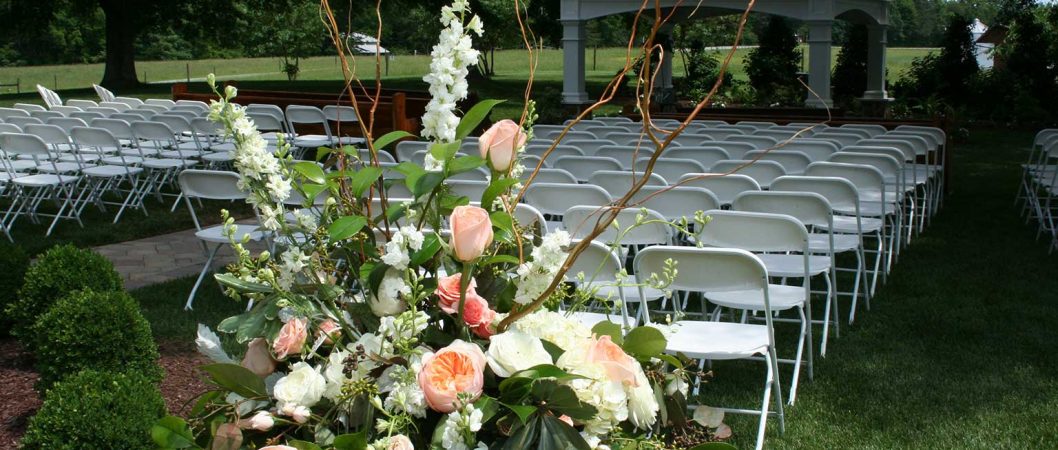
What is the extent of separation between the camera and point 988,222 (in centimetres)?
983

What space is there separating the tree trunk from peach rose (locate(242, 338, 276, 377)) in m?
32.5

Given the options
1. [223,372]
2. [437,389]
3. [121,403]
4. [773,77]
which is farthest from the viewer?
[773,77]

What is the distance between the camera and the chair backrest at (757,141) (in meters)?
8.78

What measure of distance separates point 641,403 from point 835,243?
4842 mm

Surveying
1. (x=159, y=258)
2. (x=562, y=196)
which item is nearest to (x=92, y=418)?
(x=562, y=196)

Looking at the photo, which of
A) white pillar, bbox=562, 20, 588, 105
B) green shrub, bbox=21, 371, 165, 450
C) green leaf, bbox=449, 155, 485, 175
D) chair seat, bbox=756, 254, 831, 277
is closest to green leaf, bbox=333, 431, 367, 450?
green leaf, bbox=449, 155, 485, 175

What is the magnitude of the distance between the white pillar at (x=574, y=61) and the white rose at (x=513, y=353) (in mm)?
16659

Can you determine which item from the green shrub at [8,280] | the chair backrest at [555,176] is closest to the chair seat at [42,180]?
the green shrub at [8,280]

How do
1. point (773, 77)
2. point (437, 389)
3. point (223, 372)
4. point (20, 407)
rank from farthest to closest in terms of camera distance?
point (773, 77)
point (20, 407)
point (223, 372)
point (437, 389)

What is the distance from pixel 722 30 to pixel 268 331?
42047 mm

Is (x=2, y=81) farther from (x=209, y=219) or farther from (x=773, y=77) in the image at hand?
(x=209, y=219)

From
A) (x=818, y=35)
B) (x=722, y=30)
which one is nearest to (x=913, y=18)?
(x=722, y=30)

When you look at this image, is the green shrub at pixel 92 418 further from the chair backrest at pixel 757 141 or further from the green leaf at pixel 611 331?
the chair backrest at pixel 757 141

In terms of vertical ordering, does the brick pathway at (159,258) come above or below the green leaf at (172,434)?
below
